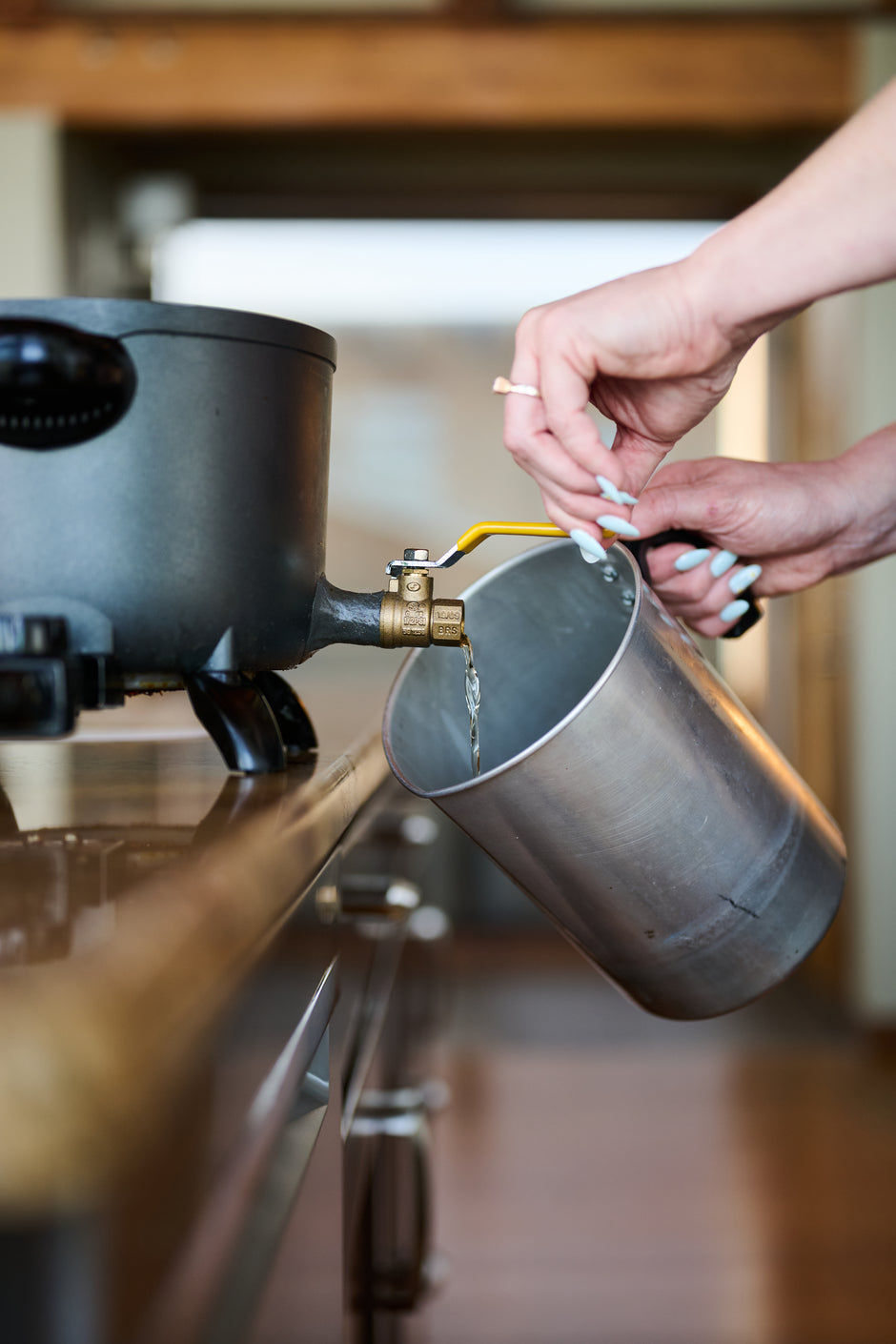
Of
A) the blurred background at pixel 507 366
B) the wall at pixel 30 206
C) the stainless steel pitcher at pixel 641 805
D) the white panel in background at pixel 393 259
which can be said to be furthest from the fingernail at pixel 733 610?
the white panel in background at pixel 393 259

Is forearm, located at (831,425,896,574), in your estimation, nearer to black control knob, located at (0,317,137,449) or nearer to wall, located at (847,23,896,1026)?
black control knob, located at (0,317,137,449)

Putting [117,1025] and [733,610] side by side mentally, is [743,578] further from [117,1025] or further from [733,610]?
[117,1025]

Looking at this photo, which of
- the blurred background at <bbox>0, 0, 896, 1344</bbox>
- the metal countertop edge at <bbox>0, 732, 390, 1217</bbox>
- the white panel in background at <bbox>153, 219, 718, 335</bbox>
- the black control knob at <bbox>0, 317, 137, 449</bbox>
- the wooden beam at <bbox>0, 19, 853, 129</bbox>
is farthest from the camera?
the white panel in background at <bbox>153, 219, 718, 335</bbox>

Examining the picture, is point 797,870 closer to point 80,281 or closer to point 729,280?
point 729,280

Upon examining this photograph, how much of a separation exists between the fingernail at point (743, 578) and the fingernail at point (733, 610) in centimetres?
1

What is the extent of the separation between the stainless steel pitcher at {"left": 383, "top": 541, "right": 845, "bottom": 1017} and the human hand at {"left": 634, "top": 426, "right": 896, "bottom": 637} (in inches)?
3.0

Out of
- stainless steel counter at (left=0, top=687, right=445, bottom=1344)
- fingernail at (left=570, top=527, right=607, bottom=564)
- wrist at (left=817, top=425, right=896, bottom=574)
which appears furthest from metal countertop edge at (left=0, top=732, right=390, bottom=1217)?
wrist at (left=817, top=425, right=896, bottom=574)

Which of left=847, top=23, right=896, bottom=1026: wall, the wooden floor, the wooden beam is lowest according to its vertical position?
the wooden floor

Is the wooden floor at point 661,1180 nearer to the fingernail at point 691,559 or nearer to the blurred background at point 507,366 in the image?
the blurred background at point 507,366

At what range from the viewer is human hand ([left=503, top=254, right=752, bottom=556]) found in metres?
0.68

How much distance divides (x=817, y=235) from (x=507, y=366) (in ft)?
11.8

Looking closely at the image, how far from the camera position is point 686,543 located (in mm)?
884

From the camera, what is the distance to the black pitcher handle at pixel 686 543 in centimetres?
85

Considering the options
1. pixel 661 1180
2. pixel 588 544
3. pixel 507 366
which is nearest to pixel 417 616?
pixel 588 544
